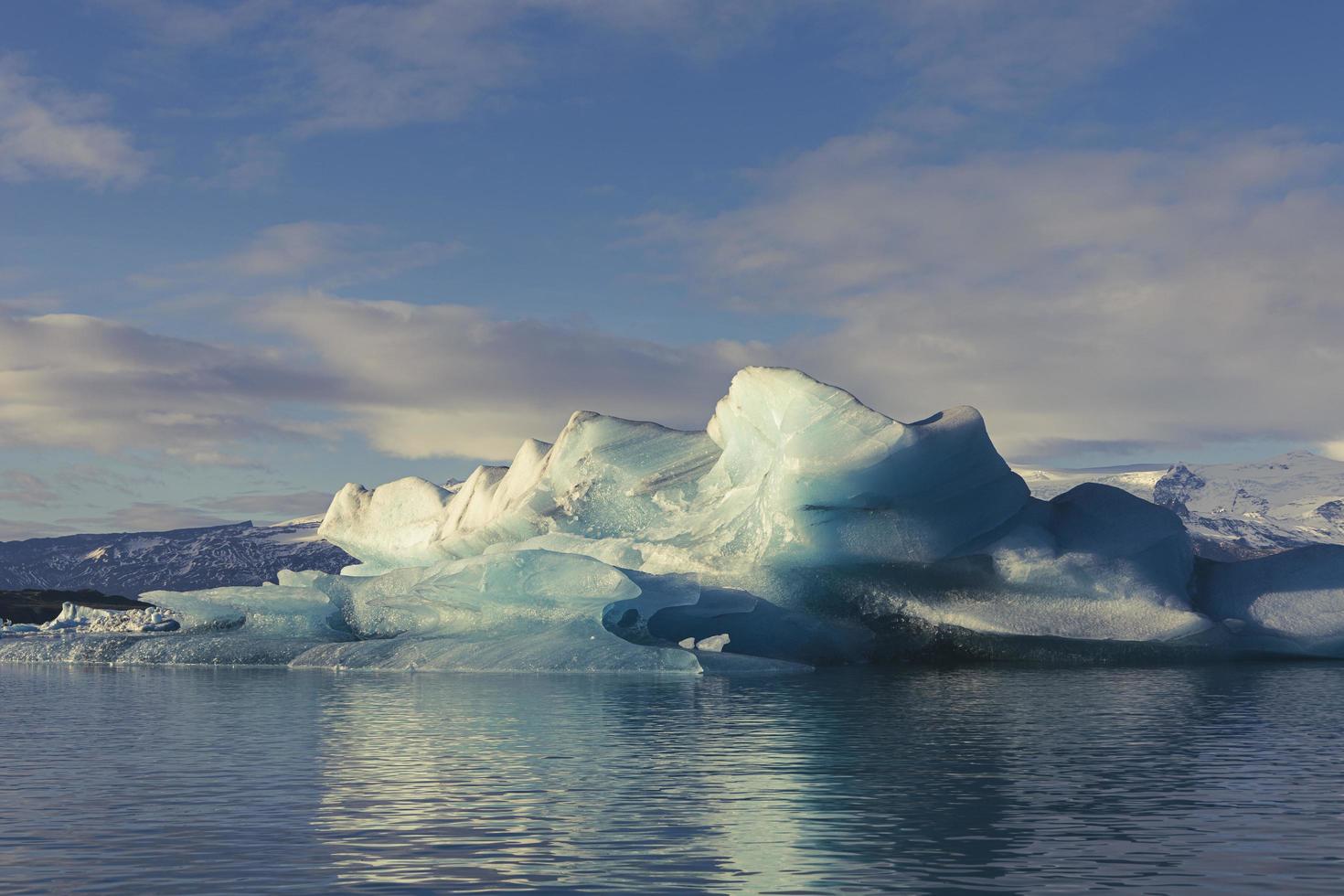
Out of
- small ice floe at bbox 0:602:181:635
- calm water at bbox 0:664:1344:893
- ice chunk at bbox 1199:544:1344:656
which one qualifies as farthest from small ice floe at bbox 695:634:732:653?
small ice floe at bbox 0:602:181:635

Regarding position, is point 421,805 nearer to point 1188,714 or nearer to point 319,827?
point 319,827

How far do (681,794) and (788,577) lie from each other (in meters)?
17.3

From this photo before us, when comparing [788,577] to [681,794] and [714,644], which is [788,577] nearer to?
[714,644]

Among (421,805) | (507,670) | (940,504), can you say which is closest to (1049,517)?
(940,504)

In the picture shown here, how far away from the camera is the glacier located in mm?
25391

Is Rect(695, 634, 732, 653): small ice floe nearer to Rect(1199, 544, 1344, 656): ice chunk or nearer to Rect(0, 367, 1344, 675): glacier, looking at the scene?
Rect(0, 367, 1344, 675): glacier

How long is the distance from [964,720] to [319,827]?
353 inches

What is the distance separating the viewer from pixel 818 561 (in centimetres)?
2694

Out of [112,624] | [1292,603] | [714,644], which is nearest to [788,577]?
[714,644]

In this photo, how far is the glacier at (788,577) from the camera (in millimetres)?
25391

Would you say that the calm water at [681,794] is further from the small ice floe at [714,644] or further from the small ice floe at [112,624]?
the small ice floe at [112,624]

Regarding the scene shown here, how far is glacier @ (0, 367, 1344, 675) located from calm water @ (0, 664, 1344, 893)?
557cm

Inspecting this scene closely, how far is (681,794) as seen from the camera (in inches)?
418

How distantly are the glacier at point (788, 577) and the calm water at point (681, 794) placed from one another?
5572 millimetres
